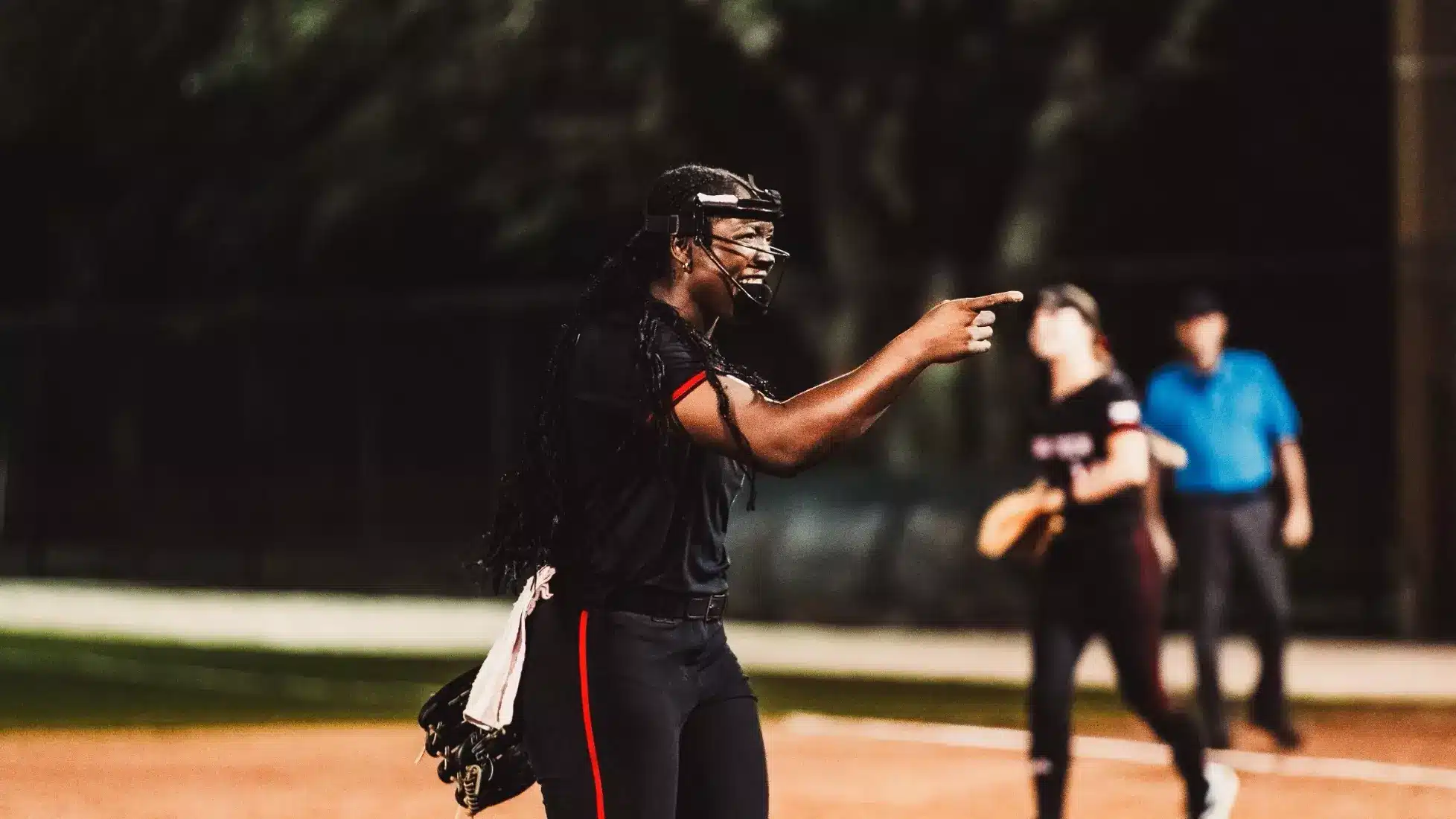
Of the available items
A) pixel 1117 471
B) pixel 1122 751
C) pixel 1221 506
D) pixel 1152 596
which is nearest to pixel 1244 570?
pixel 1221 506

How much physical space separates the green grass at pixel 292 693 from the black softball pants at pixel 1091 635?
12.8ft

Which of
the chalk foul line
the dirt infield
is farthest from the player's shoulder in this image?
the chalk foul line

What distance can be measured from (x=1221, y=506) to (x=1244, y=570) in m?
0.32

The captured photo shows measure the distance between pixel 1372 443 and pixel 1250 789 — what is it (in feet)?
39.7

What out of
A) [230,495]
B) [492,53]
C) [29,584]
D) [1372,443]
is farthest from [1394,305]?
[29,584]

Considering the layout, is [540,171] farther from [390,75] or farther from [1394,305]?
[1394,305]

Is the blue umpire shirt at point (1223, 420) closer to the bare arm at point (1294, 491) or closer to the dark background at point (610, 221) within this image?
the bare arm at point (1294, 491)

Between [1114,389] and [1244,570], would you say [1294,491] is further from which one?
[1114,389]

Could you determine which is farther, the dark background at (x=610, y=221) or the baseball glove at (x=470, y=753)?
the dark background at (x=610, y=221)

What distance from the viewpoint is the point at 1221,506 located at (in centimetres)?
1080

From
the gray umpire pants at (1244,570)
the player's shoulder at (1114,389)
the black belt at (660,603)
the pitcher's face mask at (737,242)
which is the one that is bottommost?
the gray umpire pants at (1244,570)

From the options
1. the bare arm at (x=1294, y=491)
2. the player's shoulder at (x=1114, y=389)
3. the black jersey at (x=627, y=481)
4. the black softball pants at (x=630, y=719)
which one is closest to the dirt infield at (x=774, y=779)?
the bare arm at (x=1294, y=491)

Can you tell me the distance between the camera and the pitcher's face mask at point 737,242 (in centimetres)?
454

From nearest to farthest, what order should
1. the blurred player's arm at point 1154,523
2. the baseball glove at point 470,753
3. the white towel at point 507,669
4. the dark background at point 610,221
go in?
the white towel at point 507,669, the baseball glove at point 470,753, the blurred player's arm at point 1154,523, the dark background at point 610,221
